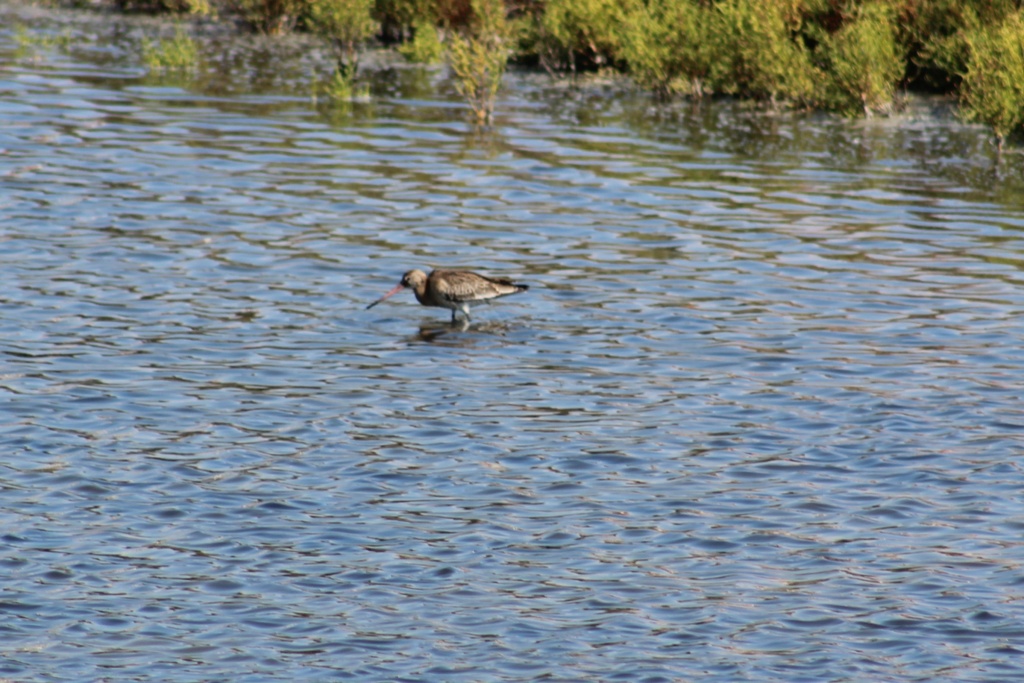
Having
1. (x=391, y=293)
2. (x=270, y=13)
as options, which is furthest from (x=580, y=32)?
(x=391, y=293)

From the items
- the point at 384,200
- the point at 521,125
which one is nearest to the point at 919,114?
the point at 521,125

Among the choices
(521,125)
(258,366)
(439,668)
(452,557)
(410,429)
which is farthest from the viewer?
(521,125)

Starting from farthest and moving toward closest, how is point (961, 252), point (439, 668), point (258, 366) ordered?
point (961, 252)
point (258, 366)
point (439, 668)

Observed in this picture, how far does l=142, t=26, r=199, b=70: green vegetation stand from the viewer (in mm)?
32406

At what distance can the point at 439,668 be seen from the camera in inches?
320

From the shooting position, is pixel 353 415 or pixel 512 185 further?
pixel 512 185

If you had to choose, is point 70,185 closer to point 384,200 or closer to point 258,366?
point 384,200

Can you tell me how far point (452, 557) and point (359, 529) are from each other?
76 centimetres

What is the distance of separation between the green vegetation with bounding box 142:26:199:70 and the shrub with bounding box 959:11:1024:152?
53.7 ft

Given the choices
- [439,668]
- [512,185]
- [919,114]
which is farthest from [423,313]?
[919,114]

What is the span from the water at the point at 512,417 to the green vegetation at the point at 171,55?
8.14 meters

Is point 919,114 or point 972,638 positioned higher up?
Result: point 919,114

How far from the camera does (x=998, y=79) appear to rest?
23688mm

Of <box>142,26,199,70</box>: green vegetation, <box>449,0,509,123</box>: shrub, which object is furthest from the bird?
<box>142,26,199,70</box>: green vegetation
